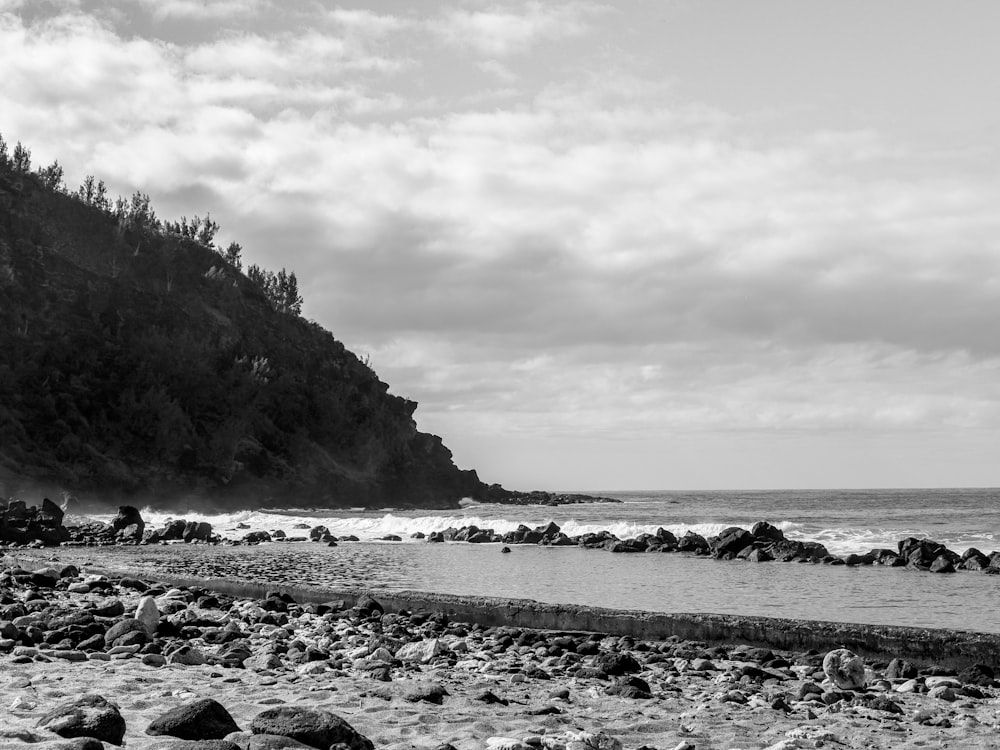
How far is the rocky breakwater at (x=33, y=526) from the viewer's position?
1125 inches

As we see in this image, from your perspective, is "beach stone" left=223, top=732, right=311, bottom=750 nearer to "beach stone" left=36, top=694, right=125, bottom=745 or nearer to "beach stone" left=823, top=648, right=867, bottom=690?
"beach stone" left=36, top=694, right=125, bottom=745

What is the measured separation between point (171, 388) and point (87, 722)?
76219 mm

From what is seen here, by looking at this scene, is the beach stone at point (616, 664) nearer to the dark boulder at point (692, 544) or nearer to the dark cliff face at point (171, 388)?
the dark boulder at point (692, 544)

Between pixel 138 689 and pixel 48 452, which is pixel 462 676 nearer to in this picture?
pixel 138 689

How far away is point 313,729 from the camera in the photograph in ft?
17.4

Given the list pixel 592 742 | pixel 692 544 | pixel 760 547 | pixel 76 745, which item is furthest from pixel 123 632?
pixel 692 544

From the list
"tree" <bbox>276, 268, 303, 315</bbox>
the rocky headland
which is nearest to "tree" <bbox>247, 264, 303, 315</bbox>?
"tree" <bbox>276, 268, 303, 315</bbox>

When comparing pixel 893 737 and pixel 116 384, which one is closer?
pixel 893 737

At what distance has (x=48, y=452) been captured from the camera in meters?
61.2

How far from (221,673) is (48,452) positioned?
60933 mm

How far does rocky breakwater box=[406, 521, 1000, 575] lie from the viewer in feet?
67.1

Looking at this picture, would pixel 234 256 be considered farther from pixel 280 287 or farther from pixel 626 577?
pixel 626 577

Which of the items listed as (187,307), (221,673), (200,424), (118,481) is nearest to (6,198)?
(187,307)

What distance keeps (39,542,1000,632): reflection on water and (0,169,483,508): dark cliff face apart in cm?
4076
